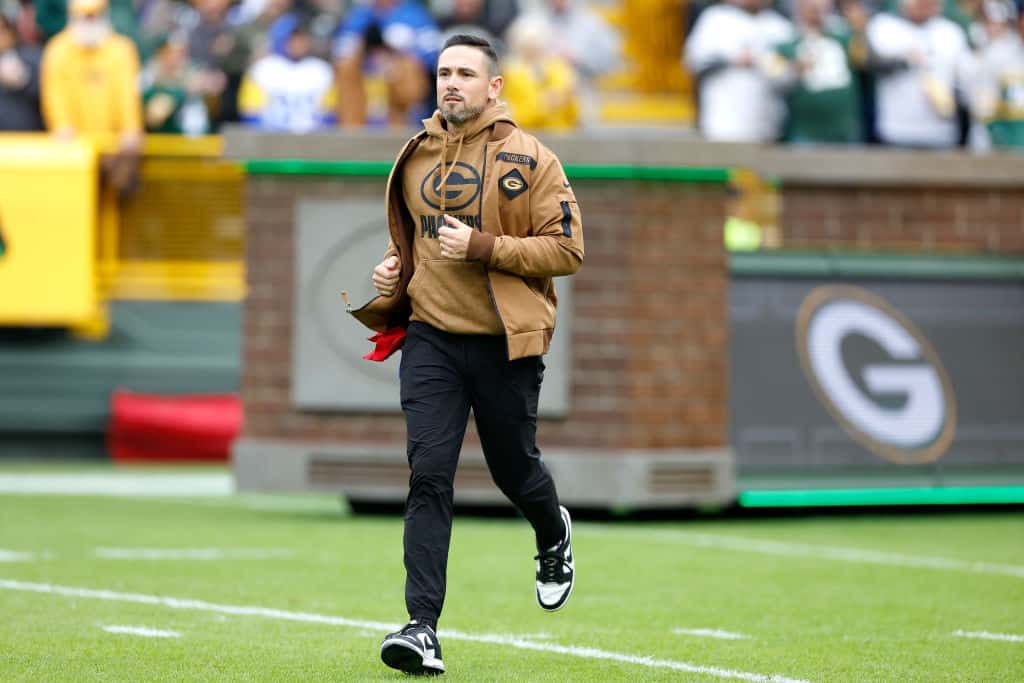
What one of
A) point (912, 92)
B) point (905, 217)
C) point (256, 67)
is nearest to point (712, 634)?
point (905, 217)

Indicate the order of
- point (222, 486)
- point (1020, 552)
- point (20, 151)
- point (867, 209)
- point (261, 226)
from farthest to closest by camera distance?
point (20, 151) < point (222, 486) < point (867, 209) < point (261, 226) < point (1020, 552)

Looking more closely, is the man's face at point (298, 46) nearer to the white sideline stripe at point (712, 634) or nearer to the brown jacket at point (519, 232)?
the white sideline stripe at point (712, 634)

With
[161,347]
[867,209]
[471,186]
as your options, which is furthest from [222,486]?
[471,186]

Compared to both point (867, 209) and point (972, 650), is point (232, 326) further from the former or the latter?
point (972, 650)

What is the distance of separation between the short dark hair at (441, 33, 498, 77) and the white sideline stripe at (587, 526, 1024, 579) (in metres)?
4.20

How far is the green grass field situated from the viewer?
642 centimetres

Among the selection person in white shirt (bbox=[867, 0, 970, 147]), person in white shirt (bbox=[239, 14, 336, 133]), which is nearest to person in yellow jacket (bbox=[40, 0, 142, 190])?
person in white shirt (bbox=[239, 14, 336, 133])

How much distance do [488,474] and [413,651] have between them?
18.9 feet

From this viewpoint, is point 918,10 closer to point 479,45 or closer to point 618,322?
point 618,322

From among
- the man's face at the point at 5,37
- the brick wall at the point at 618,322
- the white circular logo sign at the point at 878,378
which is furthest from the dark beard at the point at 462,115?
the man's face at the point at 5,37

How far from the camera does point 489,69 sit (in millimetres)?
6406

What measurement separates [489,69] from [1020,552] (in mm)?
5219

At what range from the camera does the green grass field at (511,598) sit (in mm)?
6422

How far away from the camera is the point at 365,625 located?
732cm
